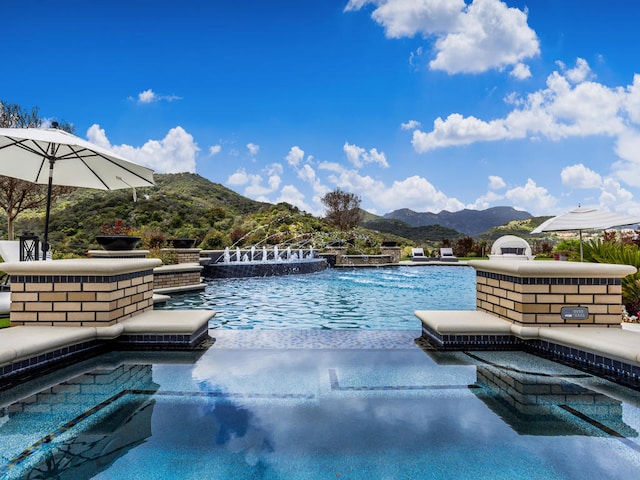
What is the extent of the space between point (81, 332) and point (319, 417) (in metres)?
2.82

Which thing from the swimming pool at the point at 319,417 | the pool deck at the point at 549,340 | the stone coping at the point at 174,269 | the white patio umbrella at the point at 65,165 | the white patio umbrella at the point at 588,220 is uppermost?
the white patio umbrella at the point at 65,165

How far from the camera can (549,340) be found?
4.07m

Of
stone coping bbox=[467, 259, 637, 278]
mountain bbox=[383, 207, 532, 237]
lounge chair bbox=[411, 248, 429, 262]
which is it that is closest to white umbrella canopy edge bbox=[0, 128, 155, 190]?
stone coping bbox=[467, 259, 637, 278]

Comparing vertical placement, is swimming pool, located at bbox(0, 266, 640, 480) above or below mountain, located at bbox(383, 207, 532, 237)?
below

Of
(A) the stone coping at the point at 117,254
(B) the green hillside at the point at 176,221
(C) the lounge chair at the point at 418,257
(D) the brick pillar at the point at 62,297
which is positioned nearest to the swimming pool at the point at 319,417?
(D) the brick pillar at the point at 62,297

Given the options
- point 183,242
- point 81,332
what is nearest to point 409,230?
point 183,242

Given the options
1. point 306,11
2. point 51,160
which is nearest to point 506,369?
point 51,160

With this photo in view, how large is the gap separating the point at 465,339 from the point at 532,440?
2.24m

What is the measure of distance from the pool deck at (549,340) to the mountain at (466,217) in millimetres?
54949

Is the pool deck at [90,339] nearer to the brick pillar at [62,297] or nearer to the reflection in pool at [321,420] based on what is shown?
the brick pillar at [62,297]

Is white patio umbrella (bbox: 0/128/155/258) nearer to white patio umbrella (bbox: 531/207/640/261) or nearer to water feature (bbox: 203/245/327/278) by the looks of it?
water feature (bbox: 203/245/327/278)

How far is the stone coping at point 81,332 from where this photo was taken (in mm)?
3326

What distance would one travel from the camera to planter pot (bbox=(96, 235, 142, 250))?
919 cm

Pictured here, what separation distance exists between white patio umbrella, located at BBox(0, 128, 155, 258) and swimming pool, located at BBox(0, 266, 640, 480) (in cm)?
327
